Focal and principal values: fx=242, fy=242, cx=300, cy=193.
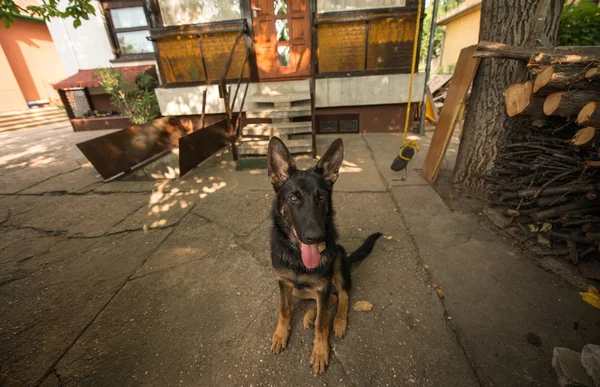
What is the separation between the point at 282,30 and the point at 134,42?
684 centimetres

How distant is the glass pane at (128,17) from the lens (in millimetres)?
9438

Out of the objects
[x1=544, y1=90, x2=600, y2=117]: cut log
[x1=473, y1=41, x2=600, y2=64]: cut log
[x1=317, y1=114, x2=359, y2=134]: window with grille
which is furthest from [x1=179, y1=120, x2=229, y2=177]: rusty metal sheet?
[x1=544, y1=90, x2=600, y2=117]: cut log

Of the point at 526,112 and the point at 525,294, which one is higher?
the point at 526,112

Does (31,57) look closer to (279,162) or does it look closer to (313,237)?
(279,162)

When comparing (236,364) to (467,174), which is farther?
(467,174)

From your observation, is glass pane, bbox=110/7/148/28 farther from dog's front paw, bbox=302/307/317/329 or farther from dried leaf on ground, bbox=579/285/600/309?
dried leaf on ground, bbox=579/285/600/309

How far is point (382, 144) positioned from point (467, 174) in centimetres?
299

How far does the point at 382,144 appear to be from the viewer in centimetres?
663

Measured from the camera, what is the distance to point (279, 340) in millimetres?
1963

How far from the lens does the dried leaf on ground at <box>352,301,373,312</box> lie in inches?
87.4

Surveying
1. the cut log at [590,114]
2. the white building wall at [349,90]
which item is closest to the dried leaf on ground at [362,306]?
the cut log at [590,114]

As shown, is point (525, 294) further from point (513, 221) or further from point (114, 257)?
point (114, 257)

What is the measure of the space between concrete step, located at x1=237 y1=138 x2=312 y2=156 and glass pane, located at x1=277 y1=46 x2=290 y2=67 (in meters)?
3.23

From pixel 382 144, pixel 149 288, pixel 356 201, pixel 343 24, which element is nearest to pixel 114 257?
pixel 149 288
